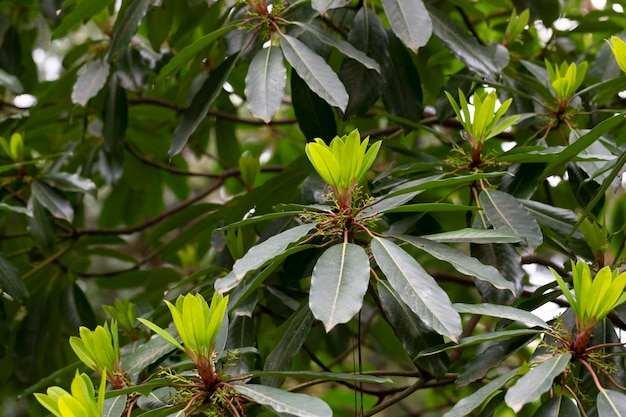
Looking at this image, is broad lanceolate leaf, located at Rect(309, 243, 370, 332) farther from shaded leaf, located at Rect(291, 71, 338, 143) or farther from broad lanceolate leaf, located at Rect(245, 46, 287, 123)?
shaded leaf, located at Rect(291, 71, 338, 143)

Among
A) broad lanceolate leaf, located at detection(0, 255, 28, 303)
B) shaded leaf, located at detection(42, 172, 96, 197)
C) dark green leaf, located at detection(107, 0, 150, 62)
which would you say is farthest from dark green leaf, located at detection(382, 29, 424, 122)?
broad lanceolate leaf, located at detection(0, 255, 28, 303)

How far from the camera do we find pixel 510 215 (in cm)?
117

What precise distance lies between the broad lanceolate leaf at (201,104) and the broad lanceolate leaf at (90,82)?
1.30 ft

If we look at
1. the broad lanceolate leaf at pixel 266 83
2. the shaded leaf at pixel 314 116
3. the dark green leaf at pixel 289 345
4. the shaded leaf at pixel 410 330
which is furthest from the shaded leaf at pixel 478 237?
the shaded leaf at pixel 314 116

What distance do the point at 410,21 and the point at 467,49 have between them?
0.69ft

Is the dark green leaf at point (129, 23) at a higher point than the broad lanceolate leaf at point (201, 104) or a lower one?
higher

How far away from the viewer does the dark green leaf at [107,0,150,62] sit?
1497 millimetres

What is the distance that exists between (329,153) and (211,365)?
32cm

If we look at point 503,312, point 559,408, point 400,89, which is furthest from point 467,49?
point 559,408

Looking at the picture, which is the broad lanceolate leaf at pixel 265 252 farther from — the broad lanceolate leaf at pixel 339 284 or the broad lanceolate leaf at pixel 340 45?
the broad lanceolate leaf at pixel 340 45

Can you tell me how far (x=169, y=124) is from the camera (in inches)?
93.4

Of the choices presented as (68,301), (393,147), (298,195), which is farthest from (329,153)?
(68,301)

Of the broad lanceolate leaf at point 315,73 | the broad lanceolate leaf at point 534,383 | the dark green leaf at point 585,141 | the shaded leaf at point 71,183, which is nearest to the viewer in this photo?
the broad lanceolate leaf at point 534,383

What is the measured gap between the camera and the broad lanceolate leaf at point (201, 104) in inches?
55.0
